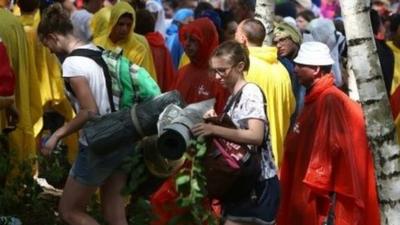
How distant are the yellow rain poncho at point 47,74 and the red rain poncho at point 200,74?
1331 mm

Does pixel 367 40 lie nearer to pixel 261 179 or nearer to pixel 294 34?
pixel 261 179

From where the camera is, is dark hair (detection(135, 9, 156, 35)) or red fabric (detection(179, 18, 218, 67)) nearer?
red fabric (detection(179, 18, 218, 67))

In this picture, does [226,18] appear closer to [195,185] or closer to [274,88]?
[274,88]

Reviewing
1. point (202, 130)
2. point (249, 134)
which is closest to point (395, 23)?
point (249, 134)

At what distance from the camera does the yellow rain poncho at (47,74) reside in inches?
528

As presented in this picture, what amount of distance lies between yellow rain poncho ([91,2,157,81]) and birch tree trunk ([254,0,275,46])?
44.3 inches

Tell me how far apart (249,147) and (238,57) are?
2.18 feet

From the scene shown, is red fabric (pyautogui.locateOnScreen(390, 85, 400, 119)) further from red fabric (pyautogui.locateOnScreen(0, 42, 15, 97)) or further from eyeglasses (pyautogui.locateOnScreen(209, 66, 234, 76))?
red fabric (pyautogui.locateOnScreen(0, 42, 15, 97))

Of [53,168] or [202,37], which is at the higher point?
[202,37]

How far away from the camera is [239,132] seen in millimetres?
9172

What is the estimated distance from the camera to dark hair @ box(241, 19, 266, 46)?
12.2 meters

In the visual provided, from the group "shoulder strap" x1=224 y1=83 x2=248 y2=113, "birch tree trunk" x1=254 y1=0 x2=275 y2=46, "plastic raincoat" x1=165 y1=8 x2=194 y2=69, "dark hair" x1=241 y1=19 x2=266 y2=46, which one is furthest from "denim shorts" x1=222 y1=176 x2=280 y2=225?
"plastic raincoat" x1=165 y1=8 x2=194 y2=69

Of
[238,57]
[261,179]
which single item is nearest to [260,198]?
[261,179]

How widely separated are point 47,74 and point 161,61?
1.66m
